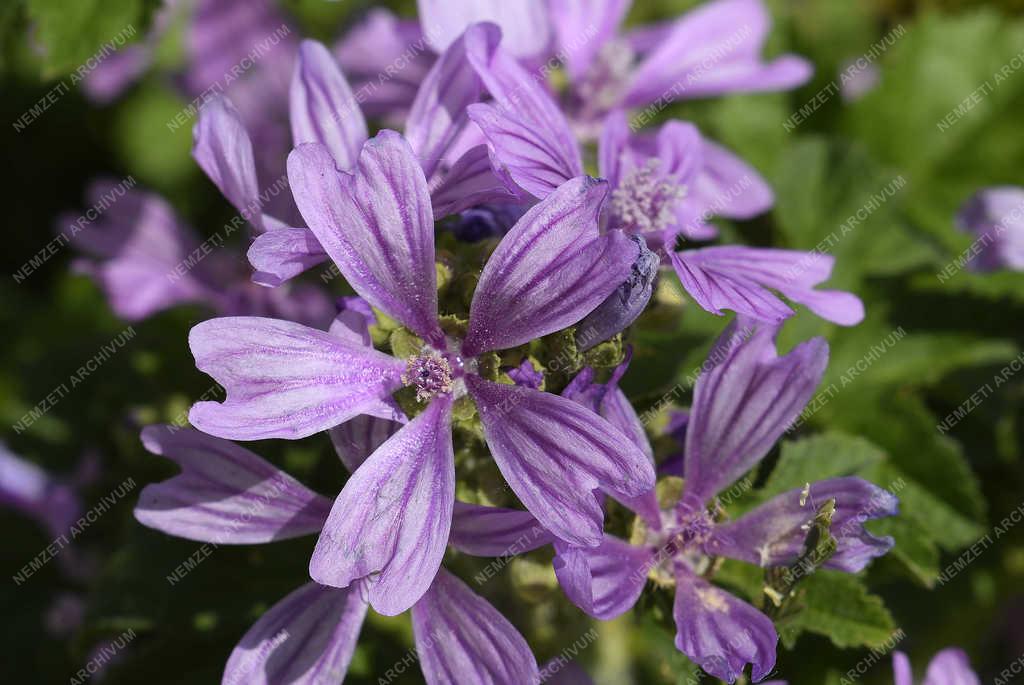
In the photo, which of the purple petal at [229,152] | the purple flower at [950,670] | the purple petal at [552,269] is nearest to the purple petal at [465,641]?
the purple petal at [552,269]

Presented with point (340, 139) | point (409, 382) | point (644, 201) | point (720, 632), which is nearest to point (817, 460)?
point (720, 632)

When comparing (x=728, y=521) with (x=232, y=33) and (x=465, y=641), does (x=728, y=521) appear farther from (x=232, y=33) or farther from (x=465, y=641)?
(x=232, y=33)

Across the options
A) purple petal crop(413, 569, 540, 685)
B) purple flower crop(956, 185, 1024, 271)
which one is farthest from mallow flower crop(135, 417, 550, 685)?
purple flower crop(956, 185, 1024, 271)

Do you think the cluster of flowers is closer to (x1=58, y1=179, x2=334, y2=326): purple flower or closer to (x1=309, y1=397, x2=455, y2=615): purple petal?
(x1=309, y1=397, x2=455, y2=615): purple petal

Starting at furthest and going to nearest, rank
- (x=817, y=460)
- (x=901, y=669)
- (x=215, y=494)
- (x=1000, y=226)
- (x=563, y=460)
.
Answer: (x=1000, y=226) → (x=817, y=460) → (x=901, y=669) → (x=215, y=494) → (x=563, y=460)

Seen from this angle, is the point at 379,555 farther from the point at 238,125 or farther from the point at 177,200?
the point at 177,200

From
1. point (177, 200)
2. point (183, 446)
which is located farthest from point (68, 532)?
point (177, 200)

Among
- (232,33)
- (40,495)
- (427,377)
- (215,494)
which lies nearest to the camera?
(427,377)
